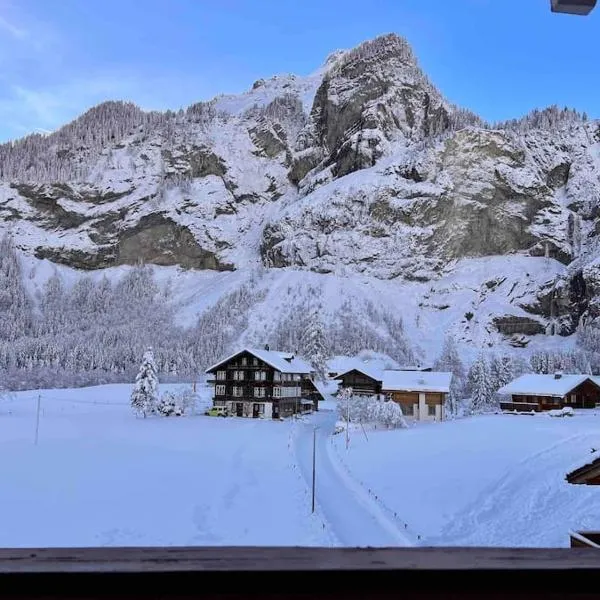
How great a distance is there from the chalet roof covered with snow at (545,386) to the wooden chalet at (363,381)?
13270 mm

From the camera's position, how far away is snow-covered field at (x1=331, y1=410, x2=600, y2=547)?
64.7 ft

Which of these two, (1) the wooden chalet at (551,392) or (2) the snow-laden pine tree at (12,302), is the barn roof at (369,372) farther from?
(2) the snow-laden pine tree at (12,302)

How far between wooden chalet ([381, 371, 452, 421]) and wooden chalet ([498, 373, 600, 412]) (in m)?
6.36

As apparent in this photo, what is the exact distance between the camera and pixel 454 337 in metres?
140

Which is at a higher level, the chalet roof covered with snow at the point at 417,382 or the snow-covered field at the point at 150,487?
the chalet roof covered with snow at the point at 417,382

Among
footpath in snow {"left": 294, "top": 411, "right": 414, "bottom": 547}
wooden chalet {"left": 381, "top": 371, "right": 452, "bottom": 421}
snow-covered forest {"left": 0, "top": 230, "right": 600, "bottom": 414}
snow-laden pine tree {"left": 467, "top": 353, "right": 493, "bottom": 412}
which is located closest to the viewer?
footpath in snow {"left": 294, "top": 411, "right": 414, "bottom": 547}

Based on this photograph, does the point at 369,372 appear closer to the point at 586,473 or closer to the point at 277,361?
the point at 277,361

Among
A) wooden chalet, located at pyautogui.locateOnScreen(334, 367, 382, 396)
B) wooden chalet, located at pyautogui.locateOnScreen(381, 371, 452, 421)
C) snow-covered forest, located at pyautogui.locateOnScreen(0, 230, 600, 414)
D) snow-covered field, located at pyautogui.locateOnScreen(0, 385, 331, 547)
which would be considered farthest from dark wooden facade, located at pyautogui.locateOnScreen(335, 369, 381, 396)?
snow-covered field, located at pyautogui.locateOnScreen(0, 385, 331, 547)

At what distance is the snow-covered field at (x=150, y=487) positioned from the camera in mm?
Answer: 18422

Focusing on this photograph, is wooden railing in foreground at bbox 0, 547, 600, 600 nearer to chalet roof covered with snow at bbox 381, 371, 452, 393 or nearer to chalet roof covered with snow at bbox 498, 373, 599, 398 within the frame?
chalet roof covered with snow at bbox 381, 371, 452, 393

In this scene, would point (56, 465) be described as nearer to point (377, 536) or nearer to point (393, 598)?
point (377, 536)

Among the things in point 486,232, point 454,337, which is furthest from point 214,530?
point 486,232

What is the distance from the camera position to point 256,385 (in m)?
62.3

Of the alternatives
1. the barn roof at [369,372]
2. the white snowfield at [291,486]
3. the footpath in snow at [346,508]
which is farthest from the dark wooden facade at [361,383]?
the footpath in snow at [346,508]
